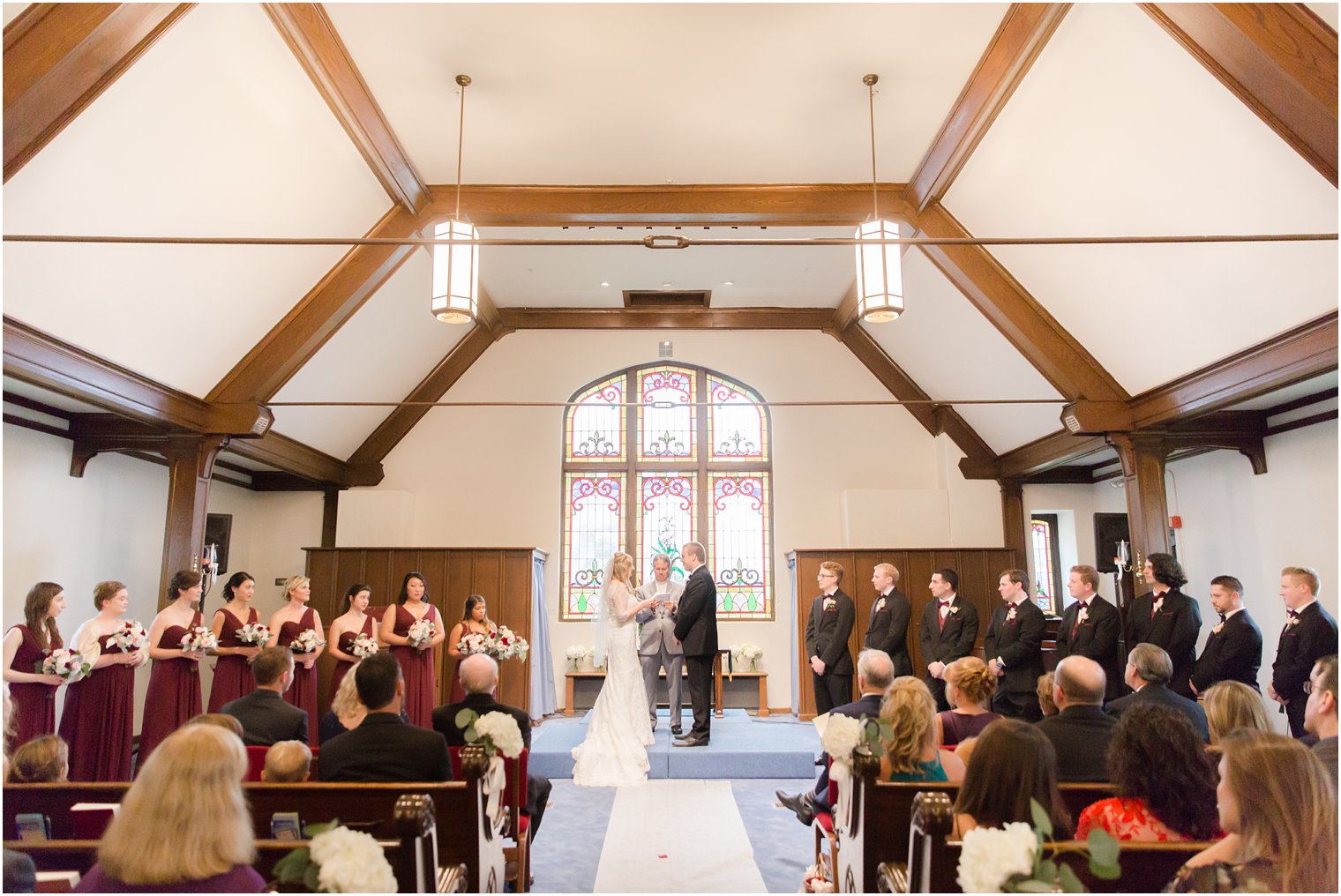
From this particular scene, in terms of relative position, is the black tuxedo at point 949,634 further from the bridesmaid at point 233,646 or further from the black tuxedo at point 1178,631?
the bridesmaid at point 233,646

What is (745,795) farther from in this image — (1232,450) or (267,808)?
(1232,450)

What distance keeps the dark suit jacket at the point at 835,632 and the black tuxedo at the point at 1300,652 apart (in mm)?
2762

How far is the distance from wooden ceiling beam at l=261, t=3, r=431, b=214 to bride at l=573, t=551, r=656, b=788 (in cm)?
325

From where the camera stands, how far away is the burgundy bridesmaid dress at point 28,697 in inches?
189

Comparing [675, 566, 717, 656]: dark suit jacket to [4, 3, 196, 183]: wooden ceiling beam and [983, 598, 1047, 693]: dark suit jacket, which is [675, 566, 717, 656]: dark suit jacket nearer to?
[983, 598, 1047, 693]: dark suit jacket

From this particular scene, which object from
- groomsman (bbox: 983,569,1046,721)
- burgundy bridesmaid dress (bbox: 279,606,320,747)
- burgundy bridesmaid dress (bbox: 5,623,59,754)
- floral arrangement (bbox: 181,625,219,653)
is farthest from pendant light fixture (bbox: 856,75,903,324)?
burgundy bridesmaid dress (bbox: 5,623,59,754)

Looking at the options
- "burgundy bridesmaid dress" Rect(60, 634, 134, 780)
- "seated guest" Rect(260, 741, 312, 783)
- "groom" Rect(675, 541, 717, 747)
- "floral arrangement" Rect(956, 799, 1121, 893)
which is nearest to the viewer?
"floral arrangement" Rect(956, 799, 1121, 893)

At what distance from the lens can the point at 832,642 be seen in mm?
6812

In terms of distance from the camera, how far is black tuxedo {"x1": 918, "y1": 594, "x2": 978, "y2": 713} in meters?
6.80

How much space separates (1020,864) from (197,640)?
5.37 metres

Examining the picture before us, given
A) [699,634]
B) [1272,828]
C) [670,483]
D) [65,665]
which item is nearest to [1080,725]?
[1272,828]

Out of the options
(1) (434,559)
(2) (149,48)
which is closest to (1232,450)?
(1) (434,559)

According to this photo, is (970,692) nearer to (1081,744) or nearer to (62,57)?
(1081,744)

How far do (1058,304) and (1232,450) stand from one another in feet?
8.17
